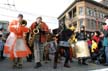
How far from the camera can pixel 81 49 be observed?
31.6 feet

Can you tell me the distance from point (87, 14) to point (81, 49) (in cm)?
5251

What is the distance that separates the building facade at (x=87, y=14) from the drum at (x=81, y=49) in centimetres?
4741

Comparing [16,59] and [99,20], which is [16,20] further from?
[99,20]

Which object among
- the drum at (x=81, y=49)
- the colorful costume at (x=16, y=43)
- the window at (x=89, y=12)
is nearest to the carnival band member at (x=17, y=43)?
the colorful costume at (x=16, y=43)

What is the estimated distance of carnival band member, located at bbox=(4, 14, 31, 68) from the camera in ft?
27.4

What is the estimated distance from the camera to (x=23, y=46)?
855 cm

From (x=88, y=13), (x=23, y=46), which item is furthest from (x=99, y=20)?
(x=23, y=46)

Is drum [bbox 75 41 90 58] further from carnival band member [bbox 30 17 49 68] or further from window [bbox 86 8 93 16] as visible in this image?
window [bbox 86 8 93 16]

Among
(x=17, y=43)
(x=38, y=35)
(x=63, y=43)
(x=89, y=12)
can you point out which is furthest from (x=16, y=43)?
(x=89, y=12)

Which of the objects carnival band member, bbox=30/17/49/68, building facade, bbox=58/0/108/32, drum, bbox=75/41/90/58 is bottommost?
drum, bbox=75/41/90/58

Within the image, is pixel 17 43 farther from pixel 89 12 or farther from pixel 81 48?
pixel 89 12

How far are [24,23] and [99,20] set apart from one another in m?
59.0

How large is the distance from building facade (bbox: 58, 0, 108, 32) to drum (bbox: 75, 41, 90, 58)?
156ft

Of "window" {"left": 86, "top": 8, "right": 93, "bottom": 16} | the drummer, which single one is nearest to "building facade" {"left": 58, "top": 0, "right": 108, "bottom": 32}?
"window" {"left": 86, "top": 8, "right": 93, "bottom": 16}
